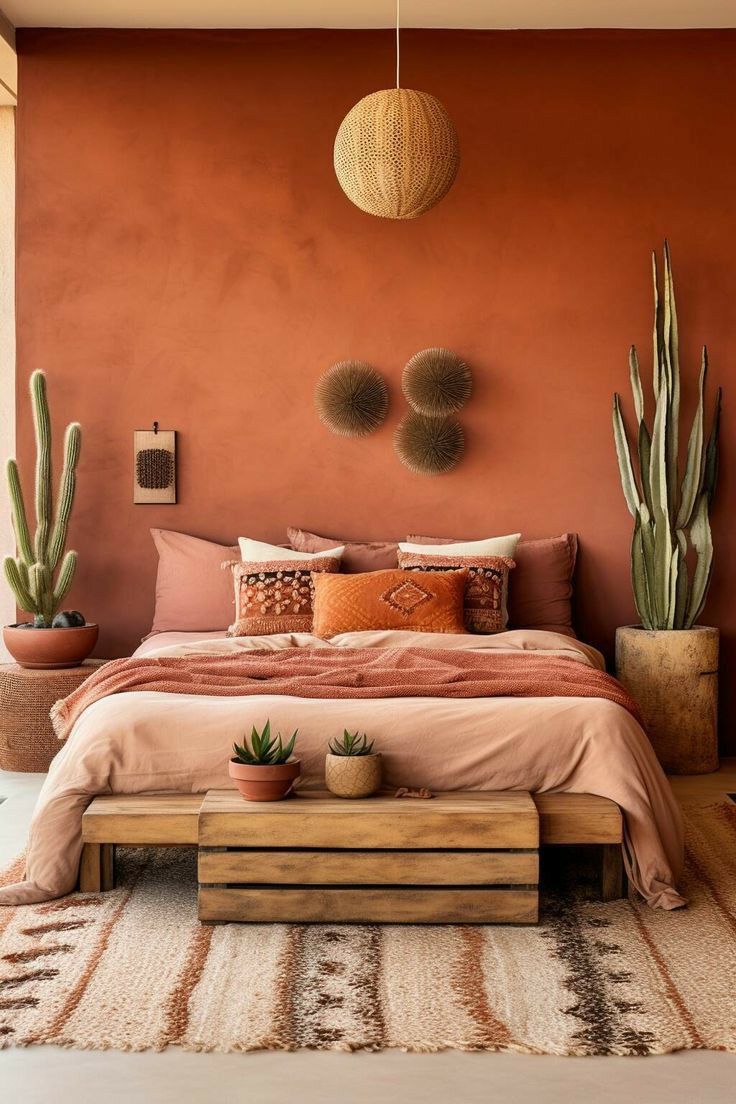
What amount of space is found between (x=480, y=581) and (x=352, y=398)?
1176 millimetres

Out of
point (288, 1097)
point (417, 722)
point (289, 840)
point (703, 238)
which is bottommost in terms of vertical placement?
point (288, 1097)

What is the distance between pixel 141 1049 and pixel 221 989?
0.33 metres

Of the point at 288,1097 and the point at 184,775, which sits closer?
the point at 288,1097

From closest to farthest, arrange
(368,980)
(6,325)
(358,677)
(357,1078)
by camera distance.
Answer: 1. (357,1078)
2. (368,980)
3. (358,677)
4. (6,325)

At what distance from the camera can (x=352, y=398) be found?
223 inches

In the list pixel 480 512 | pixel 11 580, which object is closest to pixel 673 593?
pixel 480 512

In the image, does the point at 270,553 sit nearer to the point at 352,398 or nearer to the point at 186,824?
the point at 352,398

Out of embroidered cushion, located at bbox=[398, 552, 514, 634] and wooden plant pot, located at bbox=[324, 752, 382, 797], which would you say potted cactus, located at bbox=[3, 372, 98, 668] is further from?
wooden plant pot, located at bbox=[324, 752, 382, 797]

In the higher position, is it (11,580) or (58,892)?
(11,580)

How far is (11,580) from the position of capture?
210 inches

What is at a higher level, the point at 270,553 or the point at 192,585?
the point at 270,553

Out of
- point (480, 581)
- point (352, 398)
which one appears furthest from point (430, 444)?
point (480, 581)

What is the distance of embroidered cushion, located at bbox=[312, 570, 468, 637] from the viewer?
4.83 m

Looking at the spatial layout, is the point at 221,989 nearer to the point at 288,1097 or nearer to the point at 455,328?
the point at 288,1097
